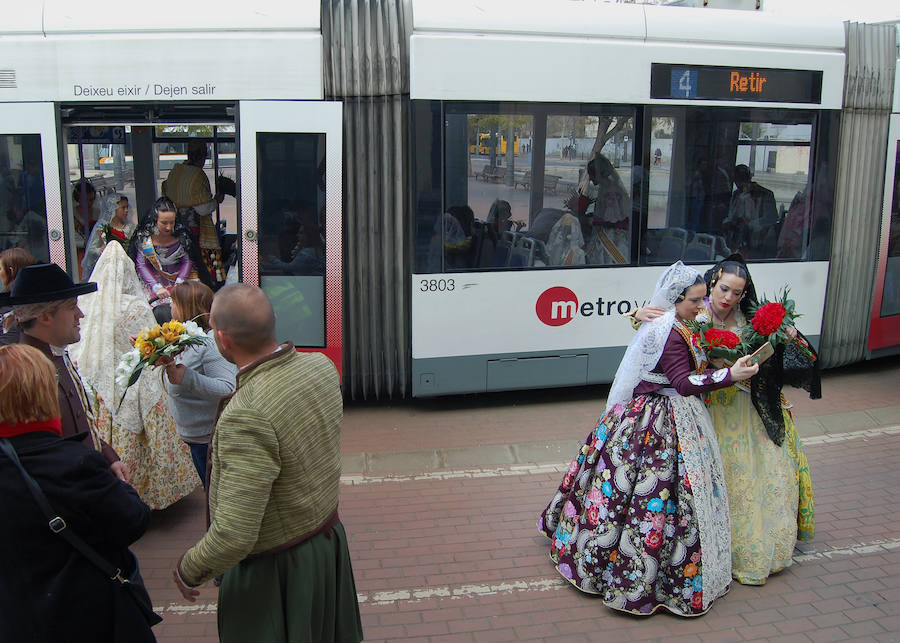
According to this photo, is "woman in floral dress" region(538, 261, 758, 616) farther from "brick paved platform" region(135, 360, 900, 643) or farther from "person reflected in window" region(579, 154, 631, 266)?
"person reflected in window" region(579, 154, 631, 266)

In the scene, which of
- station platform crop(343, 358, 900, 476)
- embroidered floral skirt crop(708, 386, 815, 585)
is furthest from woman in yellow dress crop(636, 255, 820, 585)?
station platform crop(343, 358, 900, 476)

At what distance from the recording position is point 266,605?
263 centimetres

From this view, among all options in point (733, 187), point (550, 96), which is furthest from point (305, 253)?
point (733, 187)

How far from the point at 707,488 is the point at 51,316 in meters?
3.13

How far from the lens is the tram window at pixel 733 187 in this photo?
682 centimetres

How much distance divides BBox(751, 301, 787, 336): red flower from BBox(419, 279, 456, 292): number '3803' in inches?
114

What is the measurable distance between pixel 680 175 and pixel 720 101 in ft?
2.22

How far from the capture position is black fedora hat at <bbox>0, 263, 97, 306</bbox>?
11.0 ft

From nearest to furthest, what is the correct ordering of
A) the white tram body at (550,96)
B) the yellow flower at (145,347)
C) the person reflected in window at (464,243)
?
the yellow flower at (145,347), the white tram body at (550,96), the person reflected in window at (464,243)

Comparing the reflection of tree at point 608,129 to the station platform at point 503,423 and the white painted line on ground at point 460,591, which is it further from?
the white painted line on ground at point 460,591

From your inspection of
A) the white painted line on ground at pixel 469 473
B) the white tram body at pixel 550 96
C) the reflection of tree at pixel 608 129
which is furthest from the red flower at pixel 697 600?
the reflection of tree at pixel 608 129

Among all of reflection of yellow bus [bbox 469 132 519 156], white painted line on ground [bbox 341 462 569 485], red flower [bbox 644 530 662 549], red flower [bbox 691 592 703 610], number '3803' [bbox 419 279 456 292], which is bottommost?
white painted line on ground [bbox 341 462 569 485]

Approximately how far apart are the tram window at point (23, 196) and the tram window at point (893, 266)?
7354 mm

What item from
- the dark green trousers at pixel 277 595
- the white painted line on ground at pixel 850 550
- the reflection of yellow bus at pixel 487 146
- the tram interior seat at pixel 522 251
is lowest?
the white painted line on ground at pixel 850 550
